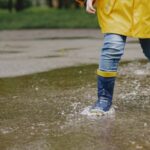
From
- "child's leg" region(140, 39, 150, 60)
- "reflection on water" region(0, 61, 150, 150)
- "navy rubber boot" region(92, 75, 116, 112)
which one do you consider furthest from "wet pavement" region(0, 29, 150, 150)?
"child's leg" region(140, 39, 150, 60)

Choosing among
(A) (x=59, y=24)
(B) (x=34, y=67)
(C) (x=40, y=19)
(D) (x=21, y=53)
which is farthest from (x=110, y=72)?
(C) (x=40, y=19)

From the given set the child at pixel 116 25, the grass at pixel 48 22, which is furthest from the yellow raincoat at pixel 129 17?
the grass at pixel 48 22

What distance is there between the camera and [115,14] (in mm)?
4371

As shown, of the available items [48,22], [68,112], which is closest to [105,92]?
[68,112]

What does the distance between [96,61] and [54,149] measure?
4.92 m

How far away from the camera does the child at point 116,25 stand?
4.36m

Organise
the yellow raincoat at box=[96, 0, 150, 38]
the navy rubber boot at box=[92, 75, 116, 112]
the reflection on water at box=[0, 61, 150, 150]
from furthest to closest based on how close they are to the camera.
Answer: the navy rubber boot at box=[92, 75, 116, 112]
the yellow raincoat at box=[96, 0, 150, 38]
the reflection on water at box=[0, 61, 150, 150]

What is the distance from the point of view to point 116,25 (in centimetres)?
436

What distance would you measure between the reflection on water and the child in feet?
1.10

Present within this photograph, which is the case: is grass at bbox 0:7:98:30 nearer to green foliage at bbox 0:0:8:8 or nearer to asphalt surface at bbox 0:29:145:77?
asphalt surface at bbox 0:29:145:77

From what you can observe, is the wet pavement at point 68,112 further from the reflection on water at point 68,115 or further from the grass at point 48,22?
the grass at point 48,22

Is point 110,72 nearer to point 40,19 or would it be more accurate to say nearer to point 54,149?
point 54,149

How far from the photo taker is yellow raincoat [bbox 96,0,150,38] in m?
4.35

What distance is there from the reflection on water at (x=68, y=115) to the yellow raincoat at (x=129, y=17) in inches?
24.6
